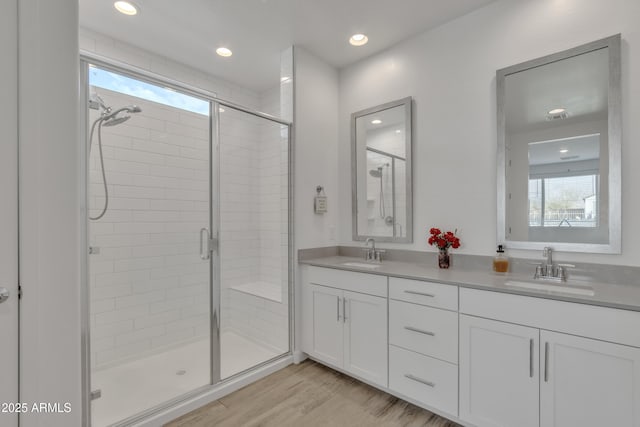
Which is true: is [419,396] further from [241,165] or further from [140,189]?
[140,189]

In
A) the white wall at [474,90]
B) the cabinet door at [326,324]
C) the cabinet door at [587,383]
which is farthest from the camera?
the cabinet door at [326,324]

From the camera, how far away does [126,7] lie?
216 centimetres

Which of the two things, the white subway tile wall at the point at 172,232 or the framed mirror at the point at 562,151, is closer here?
the framed mirror at the point at 562,151

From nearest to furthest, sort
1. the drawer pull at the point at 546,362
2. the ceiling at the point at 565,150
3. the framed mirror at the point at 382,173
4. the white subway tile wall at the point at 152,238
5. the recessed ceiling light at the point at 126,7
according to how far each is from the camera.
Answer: the drawer pull at the point at 546,362 < the ceiling at the point at 565,150 < the recessed ceiling light at the point at 126,7 < the white subway tile wall at the point at 152,238 < the framed mirror at the point at 382,173

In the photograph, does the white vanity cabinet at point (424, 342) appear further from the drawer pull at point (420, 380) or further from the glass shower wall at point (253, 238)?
the glass shower wall at point (253, 238)

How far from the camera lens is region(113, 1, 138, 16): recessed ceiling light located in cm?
212

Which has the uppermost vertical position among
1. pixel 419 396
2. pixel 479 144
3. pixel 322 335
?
pixel 479 144

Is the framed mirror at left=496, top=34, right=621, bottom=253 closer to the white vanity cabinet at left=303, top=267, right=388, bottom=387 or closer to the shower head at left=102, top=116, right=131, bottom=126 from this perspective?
the white vanity cabinet at left=303, top=267, right=388, bottom=387

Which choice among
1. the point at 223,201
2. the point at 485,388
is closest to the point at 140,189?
the point at 223,201

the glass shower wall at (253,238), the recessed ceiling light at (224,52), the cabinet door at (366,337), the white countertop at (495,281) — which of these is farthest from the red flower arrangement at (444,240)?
the recessed ceiling light at (224,52)

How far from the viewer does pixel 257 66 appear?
3.07 m

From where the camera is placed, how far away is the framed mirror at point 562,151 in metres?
1.75

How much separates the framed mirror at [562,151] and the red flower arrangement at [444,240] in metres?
0.29

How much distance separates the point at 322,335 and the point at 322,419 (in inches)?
25.9
